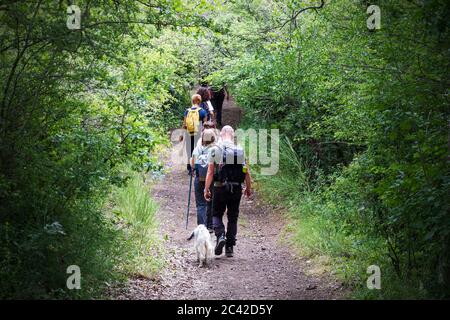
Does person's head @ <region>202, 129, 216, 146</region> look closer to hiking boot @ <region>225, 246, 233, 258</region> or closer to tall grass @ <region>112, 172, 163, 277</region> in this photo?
tall grass @ <region>112, 172, 163, 277</region>

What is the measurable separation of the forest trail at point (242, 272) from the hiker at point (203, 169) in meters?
0.50

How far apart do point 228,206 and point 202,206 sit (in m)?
1.18

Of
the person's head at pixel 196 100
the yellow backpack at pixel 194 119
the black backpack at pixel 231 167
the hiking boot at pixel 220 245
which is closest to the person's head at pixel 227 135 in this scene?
the black backpack at pixel 231 167

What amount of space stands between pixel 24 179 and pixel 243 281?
333cm

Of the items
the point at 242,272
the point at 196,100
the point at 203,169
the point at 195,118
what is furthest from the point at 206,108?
the point at 242,272

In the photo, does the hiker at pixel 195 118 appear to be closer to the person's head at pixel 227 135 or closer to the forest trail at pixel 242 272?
the forest trail at pixel 242 272

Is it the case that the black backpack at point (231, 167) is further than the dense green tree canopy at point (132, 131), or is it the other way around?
the black backpack at point (231, 167)

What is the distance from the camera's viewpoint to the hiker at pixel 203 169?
935cm

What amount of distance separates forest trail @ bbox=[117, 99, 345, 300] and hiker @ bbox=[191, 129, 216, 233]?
50 centimetres

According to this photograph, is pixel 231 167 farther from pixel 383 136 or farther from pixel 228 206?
pixel 383 136

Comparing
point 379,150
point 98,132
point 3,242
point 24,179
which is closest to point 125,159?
point 98,132

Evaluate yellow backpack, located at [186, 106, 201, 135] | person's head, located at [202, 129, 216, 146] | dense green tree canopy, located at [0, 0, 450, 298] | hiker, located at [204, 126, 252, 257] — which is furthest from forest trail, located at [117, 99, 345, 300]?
yellow backpack, located at [186, 106, 201, 135]

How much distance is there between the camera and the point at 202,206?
32.8 ft

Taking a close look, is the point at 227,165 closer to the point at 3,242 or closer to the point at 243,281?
the point at 243,281
